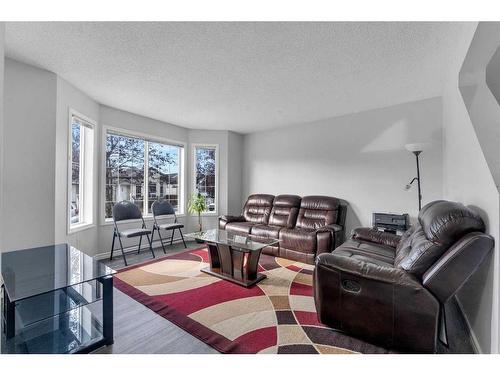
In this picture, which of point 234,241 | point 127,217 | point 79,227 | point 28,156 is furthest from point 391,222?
point 28,156

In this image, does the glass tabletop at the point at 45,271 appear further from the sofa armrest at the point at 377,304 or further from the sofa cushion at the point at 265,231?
the sofa cushion at the point at 265,231

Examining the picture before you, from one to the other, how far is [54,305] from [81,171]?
2.34 metres

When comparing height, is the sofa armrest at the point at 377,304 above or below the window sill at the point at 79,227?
below

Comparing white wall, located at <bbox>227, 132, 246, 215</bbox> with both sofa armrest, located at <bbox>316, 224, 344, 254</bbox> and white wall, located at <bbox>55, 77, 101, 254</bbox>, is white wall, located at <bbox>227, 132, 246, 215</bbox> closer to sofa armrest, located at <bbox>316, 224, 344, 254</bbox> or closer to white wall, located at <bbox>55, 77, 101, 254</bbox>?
sofa armrest, located at <bbox>316, 224, 344, 254</bbox>

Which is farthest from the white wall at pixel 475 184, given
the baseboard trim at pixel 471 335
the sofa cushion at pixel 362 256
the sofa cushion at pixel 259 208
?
the sofa cushion at pixel 259 208

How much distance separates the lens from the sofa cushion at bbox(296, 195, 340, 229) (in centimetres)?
397

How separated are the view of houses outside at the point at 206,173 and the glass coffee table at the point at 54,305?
3.27m

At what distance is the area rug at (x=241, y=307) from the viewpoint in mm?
1708

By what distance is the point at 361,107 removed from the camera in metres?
3.79

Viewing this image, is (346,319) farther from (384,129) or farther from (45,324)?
(384,129)

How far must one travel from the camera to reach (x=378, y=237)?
9.52 feet

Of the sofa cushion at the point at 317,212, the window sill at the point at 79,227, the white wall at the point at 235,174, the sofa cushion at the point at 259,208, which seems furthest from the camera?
the white wall at the point at 235,174

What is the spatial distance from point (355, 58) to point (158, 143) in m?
3.71
